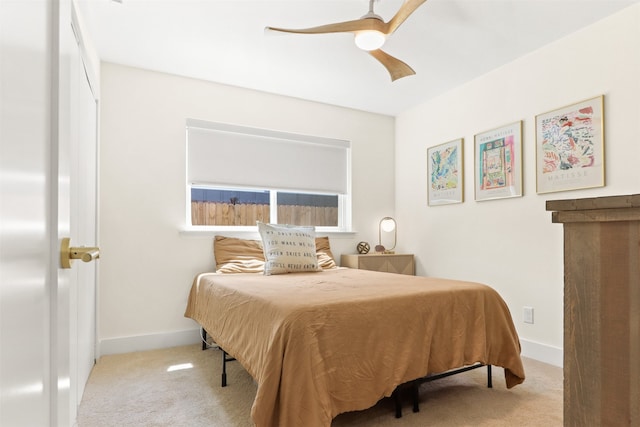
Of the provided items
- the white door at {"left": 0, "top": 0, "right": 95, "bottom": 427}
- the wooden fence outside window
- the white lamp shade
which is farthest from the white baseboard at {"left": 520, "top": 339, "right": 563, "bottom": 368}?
the white door at {"left": 0, "top": 0, "right": 95, "bottom": 427}

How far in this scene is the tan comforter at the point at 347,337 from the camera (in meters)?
1.50

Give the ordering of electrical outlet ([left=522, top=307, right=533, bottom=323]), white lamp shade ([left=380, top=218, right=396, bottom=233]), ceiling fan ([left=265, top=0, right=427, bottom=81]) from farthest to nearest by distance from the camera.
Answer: white lamp shade ([left=380, top=218, right=396, bottom=233])
electrical outlet ([left=522, top=307, right=533, bottom=323])
ceiling fan ([left=265, top=0, right=427, bottom=81])

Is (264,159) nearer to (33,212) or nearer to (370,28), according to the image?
(370,28)

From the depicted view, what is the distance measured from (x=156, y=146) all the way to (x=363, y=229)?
2.37 metres

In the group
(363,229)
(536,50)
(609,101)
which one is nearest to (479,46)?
(536,50)

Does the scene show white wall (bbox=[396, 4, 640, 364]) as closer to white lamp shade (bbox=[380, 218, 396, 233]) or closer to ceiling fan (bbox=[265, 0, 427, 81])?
white lamp shade (bbox=[380, 218, 396, 233])

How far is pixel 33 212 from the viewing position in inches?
22.7

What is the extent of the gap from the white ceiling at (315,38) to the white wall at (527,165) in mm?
168

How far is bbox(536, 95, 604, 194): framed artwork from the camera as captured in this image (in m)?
2.51

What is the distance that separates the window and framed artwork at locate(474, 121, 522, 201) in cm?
145

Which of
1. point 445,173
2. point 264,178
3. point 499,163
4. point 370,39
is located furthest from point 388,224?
point 370,39

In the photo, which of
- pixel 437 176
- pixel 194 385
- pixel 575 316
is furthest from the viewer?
pixel 437 176

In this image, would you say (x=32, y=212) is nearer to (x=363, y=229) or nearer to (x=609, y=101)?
(x=609, y=101)

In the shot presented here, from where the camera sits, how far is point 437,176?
12.6 ft
